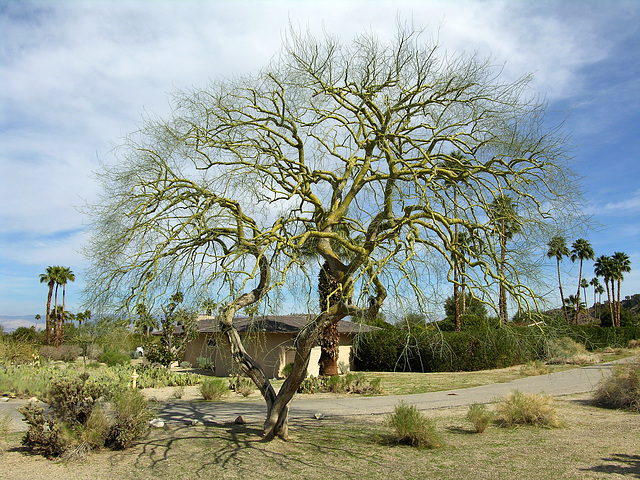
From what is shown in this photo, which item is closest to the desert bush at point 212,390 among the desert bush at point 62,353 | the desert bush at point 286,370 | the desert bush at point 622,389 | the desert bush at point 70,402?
the desert bush at point 286,370

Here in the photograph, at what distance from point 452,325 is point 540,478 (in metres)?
23.9

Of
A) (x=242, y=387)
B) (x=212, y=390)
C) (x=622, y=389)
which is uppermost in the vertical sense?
(x=622, y=389)

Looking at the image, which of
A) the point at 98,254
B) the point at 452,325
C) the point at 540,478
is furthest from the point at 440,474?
the point at 452,325

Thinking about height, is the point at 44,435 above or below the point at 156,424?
above

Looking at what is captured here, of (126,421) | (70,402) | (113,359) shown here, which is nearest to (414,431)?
(126,421)

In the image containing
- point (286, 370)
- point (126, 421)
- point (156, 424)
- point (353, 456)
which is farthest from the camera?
point (286, 370)

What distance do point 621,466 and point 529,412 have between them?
365cm

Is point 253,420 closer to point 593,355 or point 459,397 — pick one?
point 459,397

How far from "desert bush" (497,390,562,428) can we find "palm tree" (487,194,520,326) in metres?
5.27

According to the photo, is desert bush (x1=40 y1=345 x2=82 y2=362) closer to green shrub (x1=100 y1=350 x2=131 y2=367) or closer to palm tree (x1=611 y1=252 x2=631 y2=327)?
green shrub (x1=100 y1=350 x2=131 y2=367)

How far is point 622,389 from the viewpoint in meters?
13.1

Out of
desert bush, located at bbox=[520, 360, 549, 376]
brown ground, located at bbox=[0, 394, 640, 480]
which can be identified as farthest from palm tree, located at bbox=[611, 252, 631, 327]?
brown ground, located at bbox=[0, 394, 640, 480]

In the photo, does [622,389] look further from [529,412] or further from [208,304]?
[208,304]

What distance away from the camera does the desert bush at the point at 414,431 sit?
9.38 m
